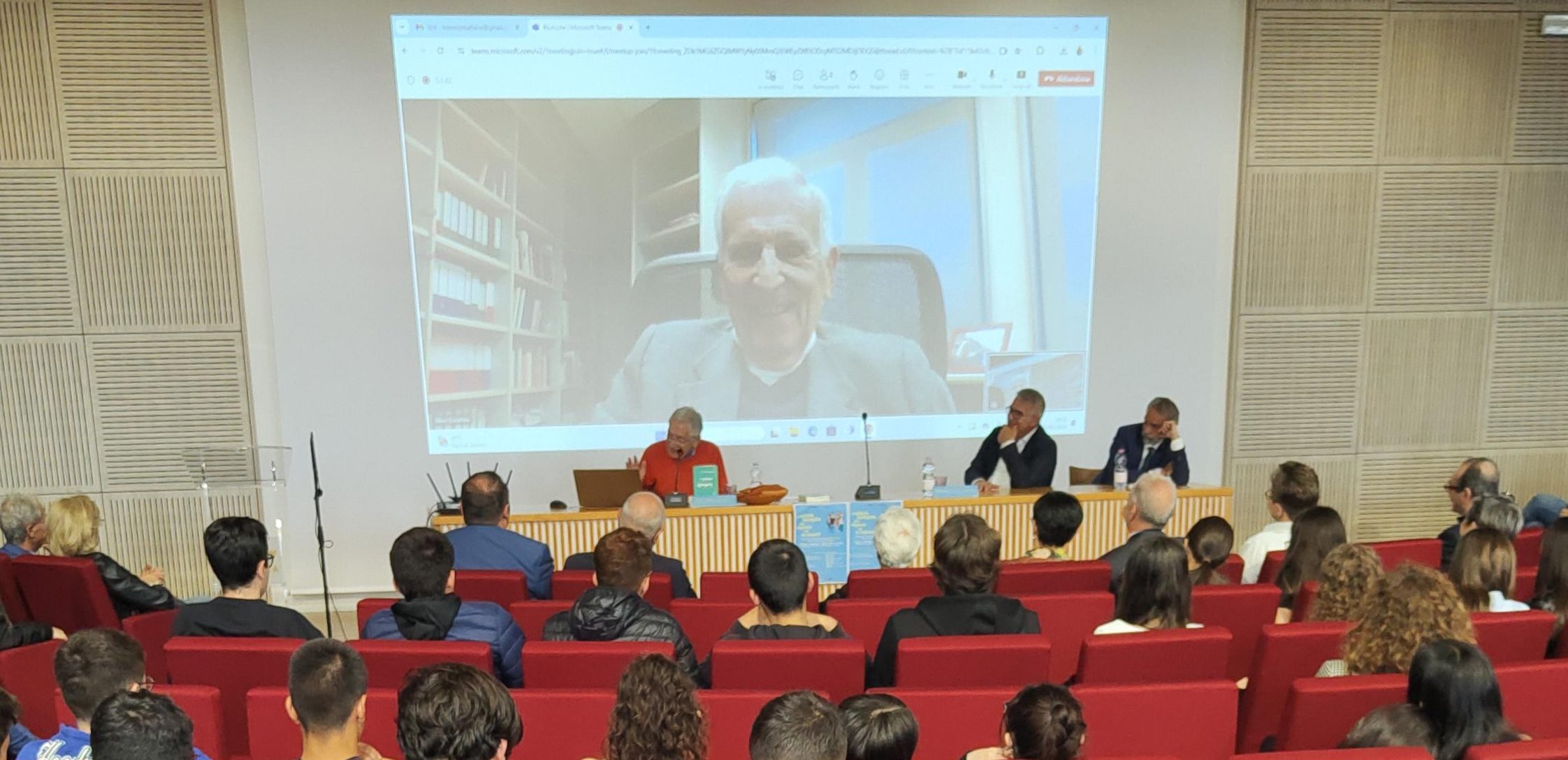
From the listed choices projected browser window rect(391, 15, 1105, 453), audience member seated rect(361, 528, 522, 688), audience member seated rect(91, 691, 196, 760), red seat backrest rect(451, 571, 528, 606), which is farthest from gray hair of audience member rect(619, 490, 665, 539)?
projected browser window rect(391, 15, 1105, 453)

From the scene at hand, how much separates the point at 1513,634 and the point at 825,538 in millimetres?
3466

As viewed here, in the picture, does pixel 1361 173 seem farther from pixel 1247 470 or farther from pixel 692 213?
pixel 692 213

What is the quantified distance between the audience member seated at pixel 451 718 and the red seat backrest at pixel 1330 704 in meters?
1.90

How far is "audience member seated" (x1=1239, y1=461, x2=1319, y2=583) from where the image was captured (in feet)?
14.9

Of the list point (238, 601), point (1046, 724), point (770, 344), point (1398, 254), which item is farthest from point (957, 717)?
point (1398, 254)

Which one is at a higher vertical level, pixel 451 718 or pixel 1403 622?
pixel 451 718

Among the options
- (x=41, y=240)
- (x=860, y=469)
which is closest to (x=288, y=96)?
(x=41, y=240)

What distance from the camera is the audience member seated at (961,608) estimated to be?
10.7 feet

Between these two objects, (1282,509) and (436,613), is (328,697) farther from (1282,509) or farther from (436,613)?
(1282,509)

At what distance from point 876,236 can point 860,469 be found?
1568mm

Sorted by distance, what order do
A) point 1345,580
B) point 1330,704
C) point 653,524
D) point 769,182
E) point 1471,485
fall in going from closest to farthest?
point 1330,704
point 1345,580
point 653,524
point 1471,485
point 769,182

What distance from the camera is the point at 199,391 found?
6.81 m

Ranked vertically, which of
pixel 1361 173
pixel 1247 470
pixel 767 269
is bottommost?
pixel 1247 470

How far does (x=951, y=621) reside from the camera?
129 inches
